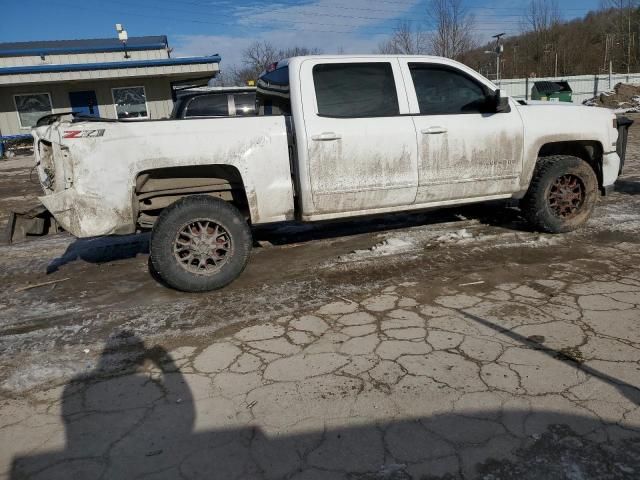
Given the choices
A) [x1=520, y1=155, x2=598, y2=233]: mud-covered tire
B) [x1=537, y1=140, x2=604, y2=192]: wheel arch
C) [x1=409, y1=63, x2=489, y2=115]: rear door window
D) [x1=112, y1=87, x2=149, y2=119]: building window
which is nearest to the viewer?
[x1=409, y1=63, x2=489, y2=115]: rear door window

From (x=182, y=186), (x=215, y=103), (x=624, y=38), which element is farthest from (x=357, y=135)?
(x=624, y=38)

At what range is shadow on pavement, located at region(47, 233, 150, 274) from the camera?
5.75 m

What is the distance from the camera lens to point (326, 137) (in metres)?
4.51

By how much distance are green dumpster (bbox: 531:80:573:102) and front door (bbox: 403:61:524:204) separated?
24448 mm

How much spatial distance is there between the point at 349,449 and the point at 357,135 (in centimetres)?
299

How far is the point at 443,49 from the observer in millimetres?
29766

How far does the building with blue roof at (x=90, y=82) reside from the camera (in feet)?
61.2

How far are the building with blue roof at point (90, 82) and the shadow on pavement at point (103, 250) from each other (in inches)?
524

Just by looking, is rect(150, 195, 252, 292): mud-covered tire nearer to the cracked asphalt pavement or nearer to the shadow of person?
the cracked asphalt pavement

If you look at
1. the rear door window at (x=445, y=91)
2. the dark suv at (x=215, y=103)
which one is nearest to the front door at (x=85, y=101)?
the dark suv at (x=215, y=103)

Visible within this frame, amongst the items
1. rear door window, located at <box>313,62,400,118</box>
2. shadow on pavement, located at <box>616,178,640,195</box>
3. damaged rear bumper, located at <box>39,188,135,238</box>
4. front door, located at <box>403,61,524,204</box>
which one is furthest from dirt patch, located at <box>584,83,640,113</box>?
damaged rear bumper, located at <box>39,188,135,238</box>

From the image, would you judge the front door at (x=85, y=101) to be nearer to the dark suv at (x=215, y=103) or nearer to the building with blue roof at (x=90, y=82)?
the building with blue roof at (x=90, y=82)

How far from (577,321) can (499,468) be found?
178cm

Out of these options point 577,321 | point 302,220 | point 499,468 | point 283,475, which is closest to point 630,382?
point 577,321
